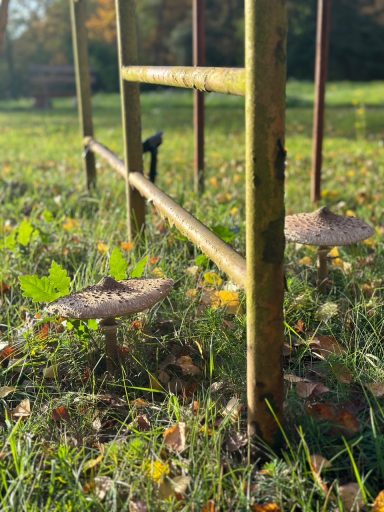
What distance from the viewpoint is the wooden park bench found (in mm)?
16828

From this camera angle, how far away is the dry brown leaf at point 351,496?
1353 millimetres

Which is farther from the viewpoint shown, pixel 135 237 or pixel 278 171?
pixel 135 237

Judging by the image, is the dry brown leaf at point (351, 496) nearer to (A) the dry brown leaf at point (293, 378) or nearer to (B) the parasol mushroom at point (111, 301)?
(A) the dry brown leaf at point (293, 378)

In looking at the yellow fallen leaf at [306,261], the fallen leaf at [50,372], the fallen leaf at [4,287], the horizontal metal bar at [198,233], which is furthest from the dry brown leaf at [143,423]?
the yellow fallen leaf at [306,261]

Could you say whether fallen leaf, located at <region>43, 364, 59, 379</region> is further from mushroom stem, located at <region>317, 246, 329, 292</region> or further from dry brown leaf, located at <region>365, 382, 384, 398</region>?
mushroom stem, located at <region>317, 246, 329, 292</region>

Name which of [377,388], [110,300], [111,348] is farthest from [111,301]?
[377,388]

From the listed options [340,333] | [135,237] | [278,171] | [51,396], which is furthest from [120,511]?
[135,237]

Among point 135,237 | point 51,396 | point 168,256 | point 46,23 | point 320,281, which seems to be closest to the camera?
point 51,396

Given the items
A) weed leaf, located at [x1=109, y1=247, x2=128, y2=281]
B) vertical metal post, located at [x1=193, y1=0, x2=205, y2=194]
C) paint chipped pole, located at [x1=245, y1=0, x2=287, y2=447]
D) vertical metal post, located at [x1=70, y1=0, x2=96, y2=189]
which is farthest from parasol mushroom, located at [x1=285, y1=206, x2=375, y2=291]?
vertical metal post, located at [x1=70, y1=0, x2=96, y2=189]

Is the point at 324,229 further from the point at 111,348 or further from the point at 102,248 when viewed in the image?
the point at 102,248

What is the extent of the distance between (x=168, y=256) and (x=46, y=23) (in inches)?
1094

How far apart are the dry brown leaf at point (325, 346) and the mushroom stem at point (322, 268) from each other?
14.9 inches

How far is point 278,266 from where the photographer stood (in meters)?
1.40

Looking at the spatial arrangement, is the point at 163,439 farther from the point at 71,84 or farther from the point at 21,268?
the point at 71,84
